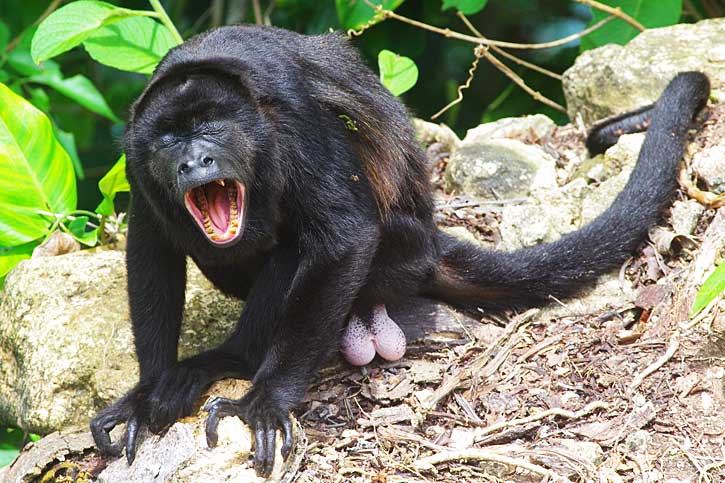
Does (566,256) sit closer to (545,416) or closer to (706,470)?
(545,416)

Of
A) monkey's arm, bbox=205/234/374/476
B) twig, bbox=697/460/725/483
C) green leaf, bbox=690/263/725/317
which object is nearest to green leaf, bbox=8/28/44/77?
monkey's arm, bbox=205/234/374/476

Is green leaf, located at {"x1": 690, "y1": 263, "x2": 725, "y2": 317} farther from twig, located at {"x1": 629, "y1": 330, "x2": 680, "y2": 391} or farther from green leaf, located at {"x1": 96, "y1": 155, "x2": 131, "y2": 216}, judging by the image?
green leaf, located at {"x1": 96, "y1": 155, "x2": 131, "y2": 216}

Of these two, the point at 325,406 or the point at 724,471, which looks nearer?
the point at 724,471

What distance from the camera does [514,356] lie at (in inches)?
151

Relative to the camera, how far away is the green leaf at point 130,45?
4703 mm

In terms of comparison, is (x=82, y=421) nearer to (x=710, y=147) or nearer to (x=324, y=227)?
(x=324, y=227)

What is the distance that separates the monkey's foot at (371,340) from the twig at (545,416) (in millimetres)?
605

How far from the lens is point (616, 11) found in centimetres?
515

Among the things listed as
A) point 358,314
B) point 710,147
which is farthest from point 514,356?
point 710,147

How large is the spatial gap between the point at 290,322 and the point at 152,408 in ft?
1.88

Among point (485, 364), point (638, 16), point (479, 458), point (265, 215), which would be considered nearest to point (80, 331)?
point (265, 215)

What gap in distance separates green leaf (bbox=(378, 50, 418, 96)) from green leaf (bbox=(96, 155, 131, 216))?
1.45 m

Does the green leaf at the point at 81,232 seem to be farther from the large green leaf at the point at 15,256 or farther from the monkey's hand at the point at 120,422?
the monkey's hand at the point at 120,422

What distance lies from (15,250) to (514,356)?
97.8 inches
